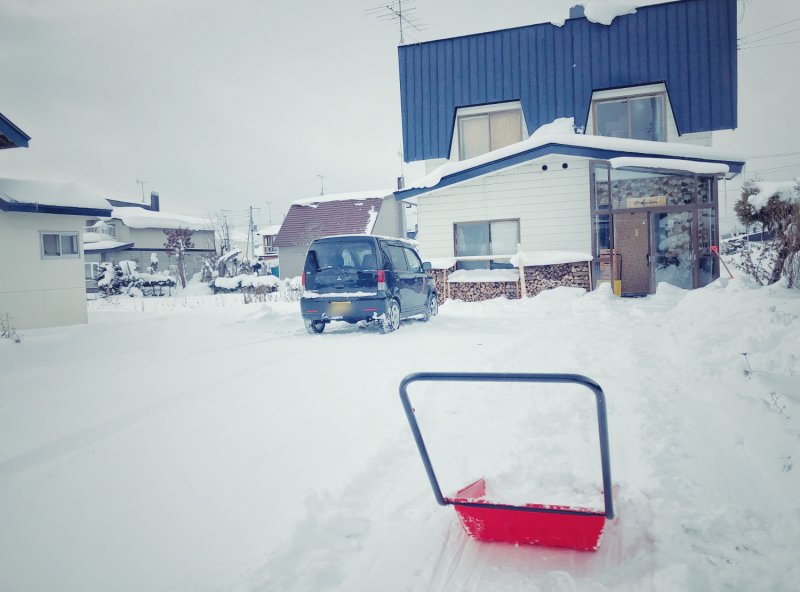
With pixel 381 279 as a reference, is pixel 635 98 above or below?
above

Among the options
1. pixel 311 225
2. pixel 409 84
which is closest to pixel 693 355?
pixel 409 84

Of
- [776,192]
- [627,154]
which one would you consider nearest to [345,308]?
[627,154]

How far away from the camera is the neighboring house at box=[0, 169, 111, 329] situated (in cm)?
1177

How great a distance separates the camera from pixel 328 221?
35.9m

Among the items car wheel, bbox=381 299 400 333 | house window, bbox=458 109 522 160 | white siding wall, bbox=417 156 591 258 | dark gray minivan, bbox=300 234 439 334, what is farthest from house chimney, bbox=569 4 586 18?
car wheel, bbox=381 299 400 333

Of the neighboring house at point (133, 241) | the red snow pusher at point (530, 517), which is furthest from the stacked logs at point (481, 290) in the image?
the neighboring house at point (133, 241)

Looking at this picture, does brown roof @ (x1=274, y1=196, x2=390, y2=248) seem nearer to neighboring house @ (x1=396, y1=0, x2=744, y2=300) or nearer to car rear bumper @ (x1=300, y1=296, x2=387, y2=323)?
neighboring house @ (x1=396, y1=0, x2=744, y2=300)

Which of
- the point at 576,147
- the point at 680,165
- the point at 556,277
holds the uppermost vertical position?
the point at 576,147

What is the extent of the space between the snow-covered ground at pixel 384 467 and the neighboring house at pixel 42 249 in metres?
6.57

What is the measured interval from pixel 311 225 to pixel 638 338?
3048cm

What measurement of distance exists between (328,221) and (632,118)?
23.4m

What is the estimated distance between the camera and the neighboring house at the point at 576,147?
14258 millimetres

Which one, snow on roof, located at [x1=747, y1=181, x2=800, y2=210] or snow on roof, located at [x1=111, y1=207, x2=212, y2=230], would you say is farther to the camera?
snow on roof, located at [x1=111, y1=207, x2=212, y2=230]

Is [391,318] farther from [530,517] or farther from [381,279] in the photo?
[530,517]
